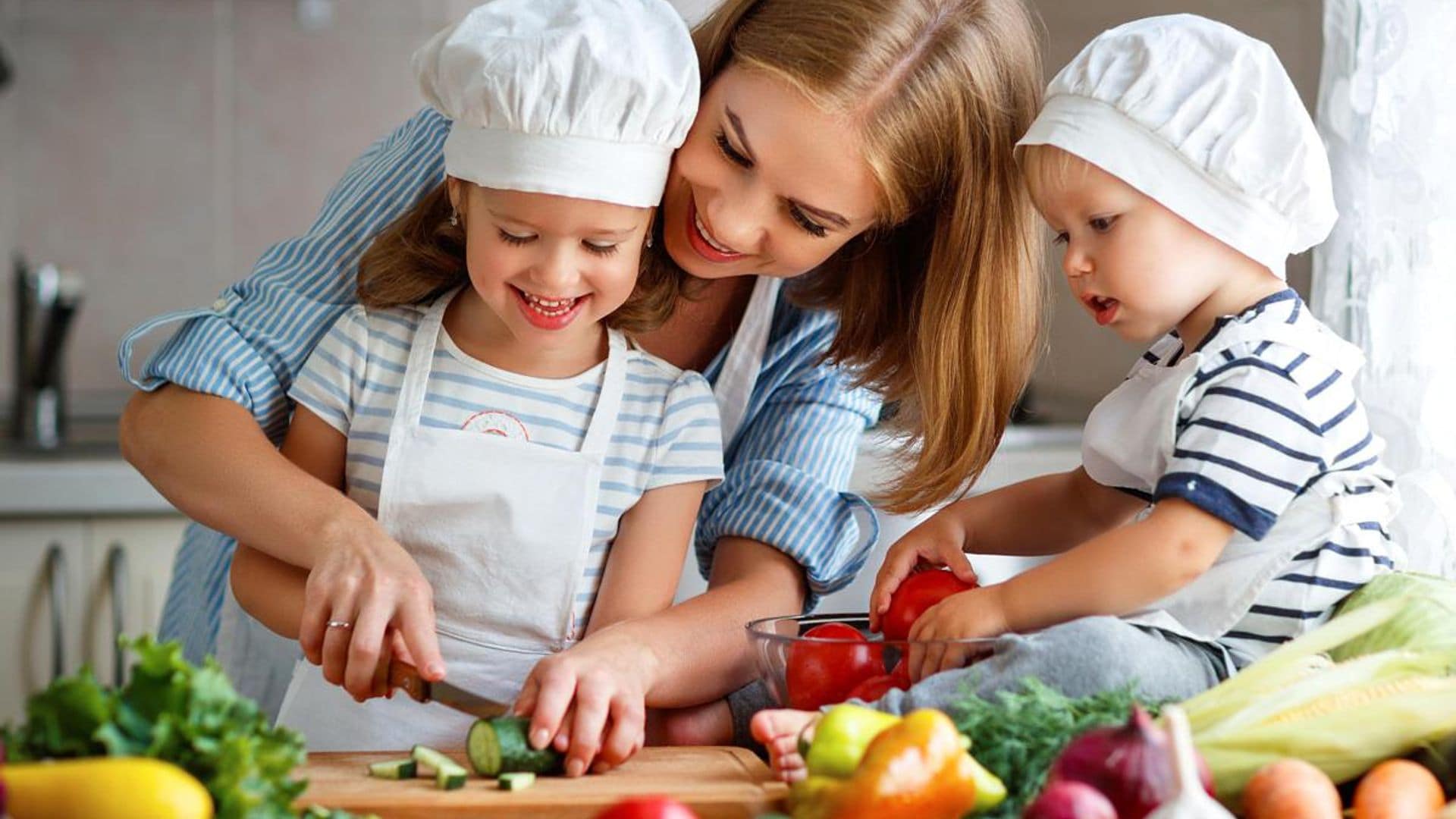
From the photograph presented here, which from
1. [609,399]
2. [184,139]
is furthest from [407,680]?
[184,139]

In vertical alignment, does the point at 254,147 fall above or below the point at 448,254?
below

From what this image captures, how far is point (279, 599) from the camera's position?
1184 millimetres

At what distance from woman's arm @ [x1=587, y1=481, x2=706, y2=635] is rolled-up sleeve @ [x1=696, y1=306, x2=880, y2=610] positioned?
0.24 feet

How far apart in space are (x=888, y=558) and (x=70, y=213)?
2354 millimetres

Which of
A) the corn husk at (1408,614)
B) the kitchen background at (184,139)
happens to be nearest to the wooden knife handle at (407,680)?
the corn husk at (1408,614)

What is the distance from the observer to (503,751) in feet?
2.93

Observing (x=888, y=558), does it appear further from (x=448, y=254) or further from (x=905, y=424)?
(x=448, y=254)

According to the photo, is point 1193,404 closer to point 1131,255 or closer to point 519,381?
point 1131,255

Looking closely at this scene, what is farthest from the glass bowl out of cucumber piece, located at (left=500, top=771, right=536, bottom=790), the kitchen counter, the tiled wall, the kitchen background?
the tiled wall

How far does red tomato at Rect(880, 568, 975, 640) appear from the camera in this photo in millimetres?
1080

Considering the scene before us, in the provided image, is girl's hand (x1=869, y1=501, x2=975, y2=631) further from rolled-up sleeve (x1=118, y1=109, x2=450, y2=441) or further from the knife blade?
rolled-up sleeve (x1=118, y1=109, x2=450, y2=441)

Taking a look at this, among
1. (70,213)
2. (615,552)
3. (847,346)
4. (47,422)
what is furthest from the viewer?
(70,213)

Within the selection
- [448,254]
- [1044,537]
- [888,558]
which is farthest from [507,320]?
[1044,537]

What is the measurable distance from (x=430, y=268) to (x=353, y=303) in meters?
0.08
